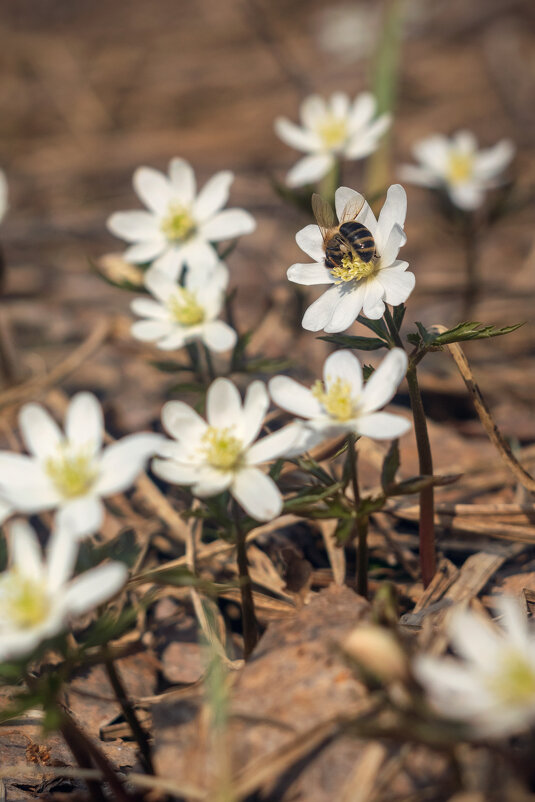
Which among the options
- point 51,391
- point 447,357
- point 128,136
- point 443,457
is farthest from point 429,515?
point 128,136

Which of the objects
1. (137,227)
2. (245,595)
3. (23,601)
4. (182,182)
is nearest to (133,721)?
(245,595)

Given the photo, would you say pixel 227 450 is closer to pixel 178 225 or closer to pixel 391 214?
pixel 391 214

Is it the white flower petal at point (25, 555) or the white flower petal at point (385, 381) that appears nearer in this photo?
the white flower petal at point (25, 555)

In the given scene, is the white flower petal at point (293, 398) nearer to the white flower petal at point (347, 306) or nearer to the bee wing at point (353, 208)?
the white flower petal at point (347, 306)

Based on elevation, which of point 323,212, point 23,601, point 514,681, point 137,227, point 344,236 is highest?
point 137,227

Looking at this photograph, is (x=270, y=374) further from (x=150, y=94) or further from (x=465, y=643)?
(x=150, y=94)

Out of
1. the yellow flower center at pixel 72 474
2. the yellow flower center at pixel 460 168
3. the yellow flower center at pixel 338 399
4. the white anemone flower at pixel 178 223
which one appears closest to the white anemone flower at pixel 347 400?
the yellow flower center at pixel 338 399

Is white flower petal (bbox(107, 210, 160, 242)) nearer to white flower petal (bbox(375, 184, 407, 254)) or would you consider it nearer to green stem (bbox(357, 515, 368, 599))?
white flower petal (bbox(375, 184, 407, 254))

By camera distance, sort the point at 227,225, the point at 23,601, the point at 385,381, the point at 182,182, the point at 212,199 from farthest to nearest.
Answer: the point at 182,182
the point at 212,199
the point at 227,225
the point at 385,381
the point at 23,601
